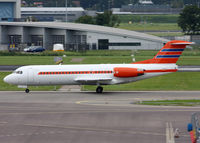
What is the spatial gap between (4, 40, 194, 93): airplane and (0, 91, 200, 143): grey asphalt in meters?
1.49

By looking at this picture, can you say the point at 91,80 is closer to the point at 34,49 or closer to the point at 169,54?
the point at 169,54

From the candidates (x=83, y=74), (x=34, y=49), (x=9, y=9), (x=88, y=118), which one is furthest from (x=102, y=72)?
(x=9, y=9)

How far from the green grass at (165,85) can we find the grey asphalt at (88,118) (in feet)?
13.3

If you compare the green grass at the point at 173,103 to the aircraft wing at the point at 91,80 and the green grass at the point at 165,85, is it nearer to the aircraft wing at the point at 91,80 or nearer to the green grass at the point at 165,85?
the aircraft wing at the point at 91,80

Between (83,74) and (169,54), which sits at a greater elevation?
(169,54)

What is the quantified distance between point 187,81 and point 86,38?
52.3 meters

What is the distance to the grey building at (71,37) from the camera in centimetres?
10119

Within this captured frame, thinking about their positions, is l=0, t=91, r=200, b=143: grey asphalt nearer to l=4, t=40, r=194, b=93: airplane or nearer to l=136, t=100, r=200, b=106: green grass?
l=136, t=100, r=200, b=106: green grass

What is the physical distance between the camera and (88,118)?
3172 cm

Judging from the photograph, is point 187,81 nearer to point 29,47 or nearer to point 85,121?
point 85,121

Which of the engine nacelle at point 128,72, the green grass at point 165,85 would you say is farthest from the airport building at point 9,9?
the engine nacelle at point 128,72

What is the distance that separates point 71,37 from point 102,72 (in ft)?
201

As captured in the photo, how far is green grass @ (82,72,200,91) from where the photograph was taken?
157 feet

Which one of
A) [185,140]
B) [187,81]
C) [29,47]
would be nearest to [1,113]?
[185,140]
